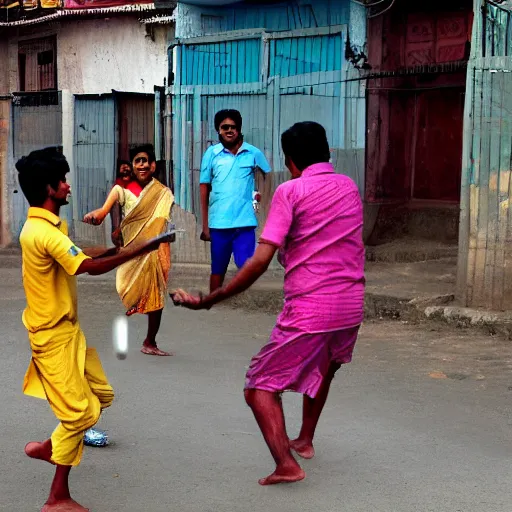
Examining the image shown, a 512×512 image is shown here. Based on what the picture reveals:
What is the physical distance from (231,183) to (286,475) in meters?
4.67

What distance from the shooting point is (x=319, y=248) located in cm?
470

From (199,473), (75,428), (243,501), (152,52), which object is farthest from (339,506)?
(152,52)

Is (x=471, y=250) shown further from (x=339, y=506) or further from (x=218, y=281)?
(x=339, y=506)

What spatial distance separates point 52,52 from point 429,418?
1419 centimetres

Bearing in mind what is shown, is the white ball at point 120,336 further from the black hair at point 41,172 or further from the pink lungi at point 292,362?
the black hair at point 41,172

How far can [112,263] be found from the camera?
14.4 ft

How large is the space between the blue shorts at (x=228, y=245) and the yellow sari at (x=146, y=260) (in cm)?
105

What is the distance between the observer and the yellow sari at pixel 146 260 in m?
7.88

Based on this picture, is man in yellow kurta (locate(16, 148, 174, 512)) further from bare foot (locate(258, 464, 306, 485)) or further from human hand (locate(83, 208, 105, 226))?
human hand (locate(83, 208, 105, 226))

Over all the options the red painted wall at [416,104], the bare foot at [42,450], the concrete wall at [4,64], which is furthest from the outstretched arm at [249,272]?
the concrete wall at [4,64]

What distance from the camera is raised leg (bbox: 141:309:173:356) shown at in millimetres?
7906

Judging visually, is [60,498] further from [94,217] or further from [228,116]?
[228,116]

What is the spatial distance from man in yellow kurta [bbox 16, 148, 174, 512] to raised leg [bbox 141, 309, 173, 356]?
3215 mm

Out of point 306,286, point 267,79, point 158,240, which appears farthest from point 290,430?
point 267,79
